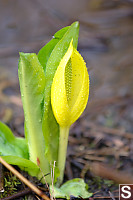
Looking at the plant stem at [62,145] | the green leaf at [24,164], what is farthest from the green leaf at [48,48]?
the green leaf at [24,164]

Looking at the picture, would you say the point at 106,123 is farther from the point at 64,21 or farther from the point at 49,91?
the point at 64,21

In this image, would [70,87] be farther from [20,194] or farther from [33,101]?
[20,194]

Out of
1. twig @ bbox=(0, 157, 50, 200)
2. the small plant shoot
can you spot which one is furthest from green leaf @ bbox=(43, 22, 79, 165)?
twig @ bbox=(0, 157, 50, 200)

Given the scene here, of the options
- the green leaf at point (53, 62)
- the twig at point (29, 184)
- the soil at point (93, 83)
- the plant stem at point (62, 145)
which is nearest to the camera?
the twig at point (29, 184)

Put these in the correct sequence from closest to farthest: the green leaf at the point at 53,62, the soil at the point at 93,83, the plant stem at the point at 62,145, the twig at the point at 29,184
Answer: the twig at the point at 29,184, the green leaf at the point at 53,62, the plant stem at the point at 62,145, the soil at the point at 93,83

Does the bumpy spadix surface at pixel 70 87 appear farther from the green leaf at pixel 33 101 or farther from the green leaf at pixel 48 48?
the green leaf at pixel 48 48

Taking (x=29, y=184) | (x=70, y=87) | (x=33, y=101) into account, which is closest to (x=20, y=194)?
(x=29, y=184)

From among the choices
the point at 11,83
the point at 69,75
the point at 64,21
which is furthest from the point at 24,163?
the point at 64,21
